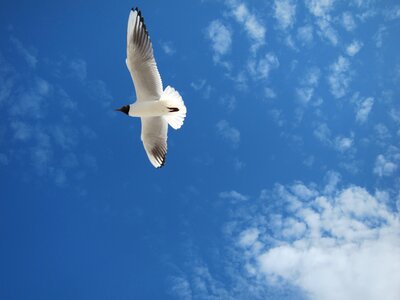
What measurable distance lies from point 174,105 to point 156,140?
2.99 ft

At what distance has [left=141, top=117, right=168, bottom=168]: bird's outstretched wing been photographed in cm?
885

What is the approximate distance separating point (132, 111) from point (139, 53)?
3.35 feet

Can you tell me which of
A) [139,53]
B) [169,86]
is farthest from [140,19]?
→ [169,86]

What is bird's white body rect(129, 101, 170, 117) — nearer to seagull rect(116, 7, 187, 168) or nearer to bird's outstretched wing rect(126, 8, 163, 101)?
seagull rect(116, 7, 187, 168)

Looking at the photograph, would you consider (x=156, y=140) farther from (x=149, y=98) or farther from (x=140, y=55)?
(x=140, y=55)

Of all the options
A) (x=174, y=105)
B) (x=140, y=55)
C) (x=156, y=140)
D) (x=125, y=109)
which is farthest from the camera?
(x=156, y=140)

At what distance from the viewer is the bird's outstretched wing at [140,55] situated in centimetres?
786

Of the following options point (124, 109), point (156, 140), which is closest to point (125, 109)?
point (124, 109)

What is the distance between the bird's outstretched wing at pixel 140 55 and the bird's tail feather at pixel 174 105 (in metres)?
0.21

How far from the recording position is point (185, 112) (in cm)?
855

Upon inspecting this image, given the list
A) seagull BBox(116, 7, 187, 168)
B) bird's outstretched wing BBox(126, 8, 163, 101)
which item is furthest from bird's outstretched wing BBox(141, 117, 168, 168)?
bird's outstretched wing BBox(126, 8, 163, 101)

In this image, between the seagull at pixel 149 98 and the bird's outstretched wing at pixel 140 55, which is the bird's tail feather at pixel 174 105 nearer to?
the seagull at pixel 149 98

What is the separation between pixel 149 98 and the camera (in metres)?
8.36

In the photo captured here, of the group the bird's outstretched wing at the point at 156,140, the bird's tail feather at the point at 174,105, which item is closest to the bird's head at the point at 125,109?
the bird's outstretched wing at the point at 156,140
